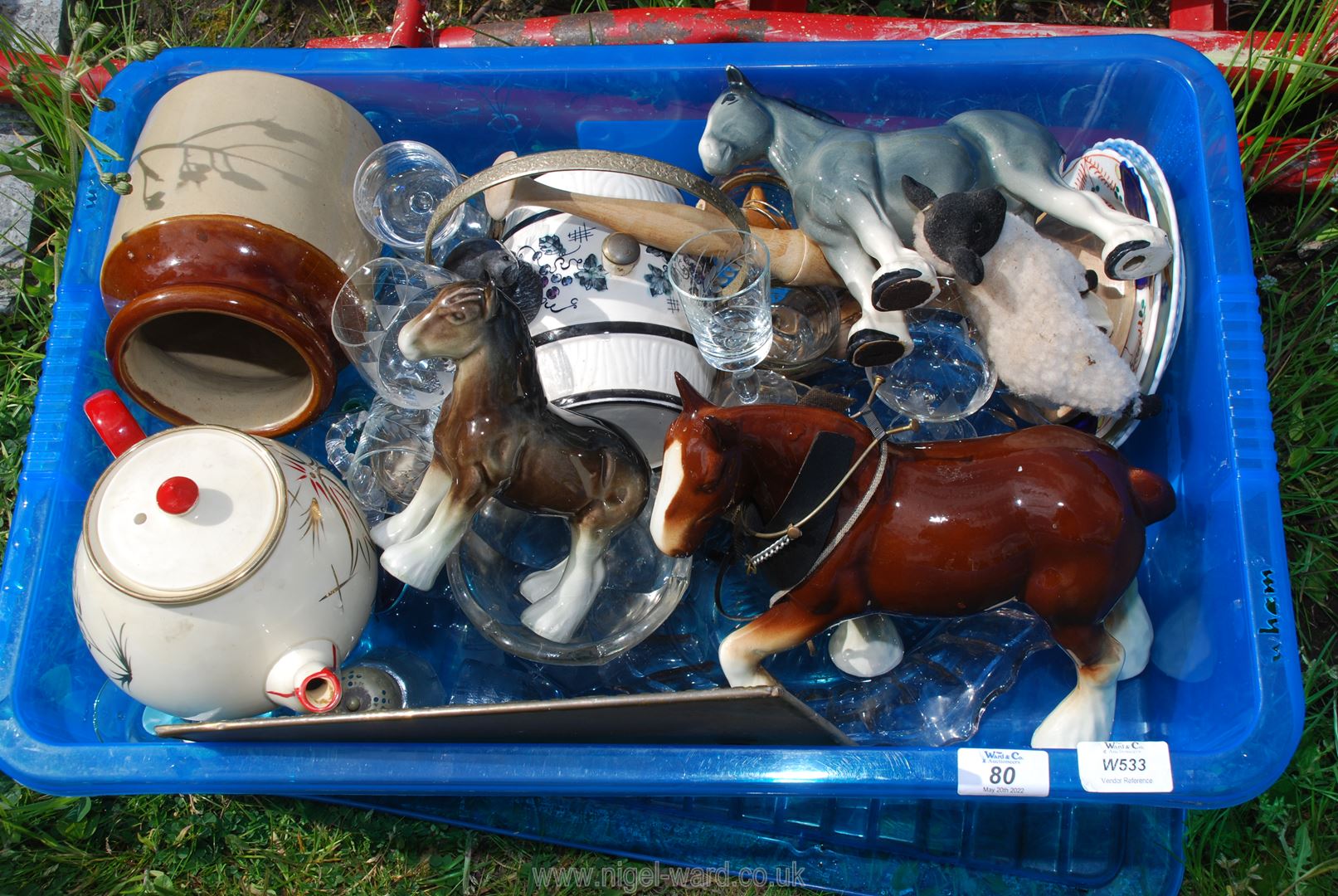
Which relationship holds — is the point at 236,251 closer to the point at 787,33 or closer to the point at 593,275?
the point at 593,275

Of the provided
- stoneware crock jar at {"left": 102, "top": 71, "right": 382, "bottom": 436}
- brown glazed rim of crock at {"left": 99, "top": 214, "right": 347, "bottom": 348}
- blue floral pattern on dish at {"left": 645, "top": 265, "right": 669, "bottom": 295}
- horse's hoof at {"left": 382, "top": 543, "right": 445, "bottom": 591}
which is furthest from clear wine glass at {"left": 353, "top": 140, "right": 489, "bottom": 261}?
horse's hoof at {"left": 382, "top": 543, "right": 445, "bottom": 591}

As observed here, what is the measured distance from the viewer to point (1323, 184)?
1368mm

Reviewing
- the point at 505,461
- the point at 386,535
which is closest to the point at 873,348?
the point at 505,461

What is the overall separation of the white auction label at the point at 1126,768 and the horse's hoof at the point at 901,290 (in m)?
0.43

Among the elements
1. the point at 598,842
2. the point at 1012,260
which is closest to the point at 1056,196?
the point at 1012,260

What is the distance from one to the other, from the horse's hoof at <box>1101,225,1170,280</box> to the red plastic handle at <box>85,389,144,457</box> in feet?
3.12

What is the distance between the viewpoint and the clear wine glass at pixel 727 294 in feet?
3.40

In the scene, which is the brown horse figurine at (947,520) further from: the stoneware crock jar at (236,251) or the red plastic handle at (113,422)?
the red plastic handle at (113,422)

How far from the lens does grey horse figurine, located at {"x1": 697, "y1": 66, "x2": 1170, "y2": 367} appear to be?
0.99 metres

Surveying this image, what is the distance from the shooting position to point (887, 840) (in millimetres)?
1137

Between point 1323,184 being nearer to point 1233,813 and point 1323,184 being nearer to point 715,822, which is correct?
point 1233,813

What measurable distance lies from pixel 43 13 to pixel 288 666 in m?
1.32

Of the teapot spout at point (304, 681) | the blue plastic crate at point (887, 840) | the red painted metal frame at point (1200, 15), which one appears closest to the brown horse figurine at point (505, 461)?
the teapot spout at point (304, 681)

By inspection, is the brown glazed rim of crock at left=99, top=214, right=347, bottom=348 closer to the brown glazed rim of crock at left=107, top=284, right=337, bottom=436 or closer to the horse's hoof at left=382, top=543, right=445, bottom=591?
the brown glazed rim of crock at left=107, top=284, right=337, bottom=436
